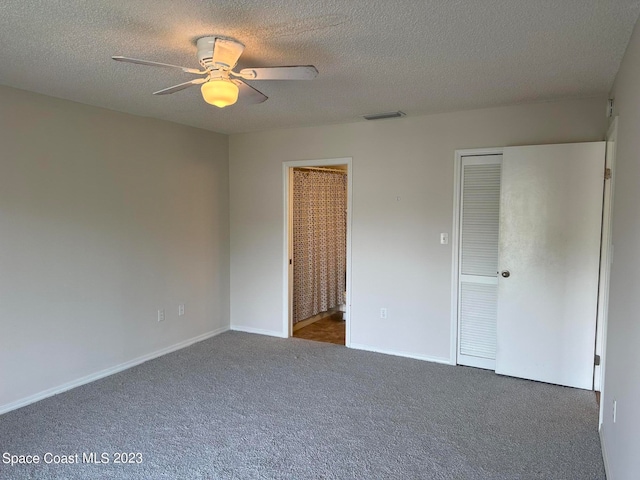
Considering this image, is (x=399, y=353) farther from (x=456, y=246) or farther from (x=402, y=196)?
(x=402, y=196)

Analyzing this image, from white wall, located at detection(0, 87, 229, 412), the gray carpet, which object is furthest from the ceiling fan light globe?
the gray carpet

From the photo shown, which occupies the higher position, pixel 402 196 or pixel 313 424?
pixel 402 196

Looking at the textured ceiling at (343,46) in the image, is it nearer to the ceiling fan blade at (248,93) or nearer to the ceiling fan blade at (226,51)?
the ceiling fan blade at (226,51)

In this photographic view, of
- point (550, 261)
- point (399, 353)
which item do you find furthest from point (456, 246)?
point (399, 353)

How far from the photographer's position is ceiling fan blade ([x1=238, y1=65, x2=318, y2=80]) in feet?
7.15

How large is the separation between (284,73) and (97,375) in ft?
10.1

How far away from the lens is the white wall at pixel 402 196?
3828mm

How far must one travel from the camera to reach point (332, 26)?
85.1 inches

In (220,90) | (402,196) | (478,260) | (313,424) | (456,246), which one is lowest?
(313,424)

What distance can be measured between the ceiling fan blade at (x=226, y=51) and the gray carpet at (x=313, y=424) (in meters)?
2.23

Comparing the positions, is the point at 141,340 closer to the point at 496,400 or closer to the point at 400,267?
the point at 400,267

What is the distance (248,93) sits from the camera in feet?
8.54

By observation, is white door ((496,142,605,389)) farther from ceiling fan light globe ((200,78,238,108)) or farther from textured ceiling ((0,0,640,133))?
ceiling fan light globe ((200,78,238,108))

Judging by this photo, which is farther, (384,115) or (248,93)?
(384,115)
